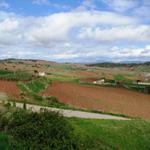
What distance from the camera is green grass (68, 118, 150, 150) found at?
48.2 ft

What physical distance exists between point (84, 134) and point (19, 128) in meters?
2.73

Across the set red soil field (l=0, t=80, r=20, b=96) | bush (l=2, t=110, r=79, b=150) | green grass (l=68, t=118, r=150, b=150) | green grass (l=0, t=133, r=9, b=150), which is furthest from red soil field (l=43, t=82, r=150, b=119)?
green grass (l=0, t=133, r=9, b=150)

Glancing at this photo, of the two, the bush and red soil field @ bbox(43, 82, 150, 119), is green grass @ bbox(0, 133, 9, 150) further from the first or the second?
red soil field @ bbox(43, 82, 150, 119)

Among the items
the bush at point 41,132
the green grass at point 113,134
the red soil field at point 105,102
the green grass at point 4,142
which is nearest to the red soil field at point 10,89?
the red soil field at point 105,102

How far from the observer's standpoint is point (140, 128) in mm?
17734

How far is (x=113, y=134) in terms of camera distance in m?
16.0

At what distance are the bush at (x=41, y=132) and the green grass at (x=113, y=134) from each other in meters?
0.71

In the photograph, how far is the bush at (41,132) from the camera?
44.5 feet

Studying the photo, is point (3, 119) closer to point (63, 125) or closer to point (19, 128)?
point (19, 128)

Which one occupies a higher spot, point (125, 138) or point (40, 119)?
point (40, 119)

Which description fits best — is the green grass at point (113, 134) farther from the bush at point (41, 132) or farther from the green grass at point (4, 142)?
the green grass at point (4, 142)

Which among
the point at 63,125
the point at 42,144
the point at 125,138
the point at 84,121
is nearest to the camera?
the point at 42,144

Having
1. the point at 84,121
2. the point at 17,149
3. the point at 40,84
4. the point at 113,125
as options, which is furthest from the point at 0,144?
the point at 40,84

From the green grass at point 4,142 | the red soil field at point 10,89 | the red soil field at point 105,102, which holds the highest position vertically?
the green grass at point 4,142
